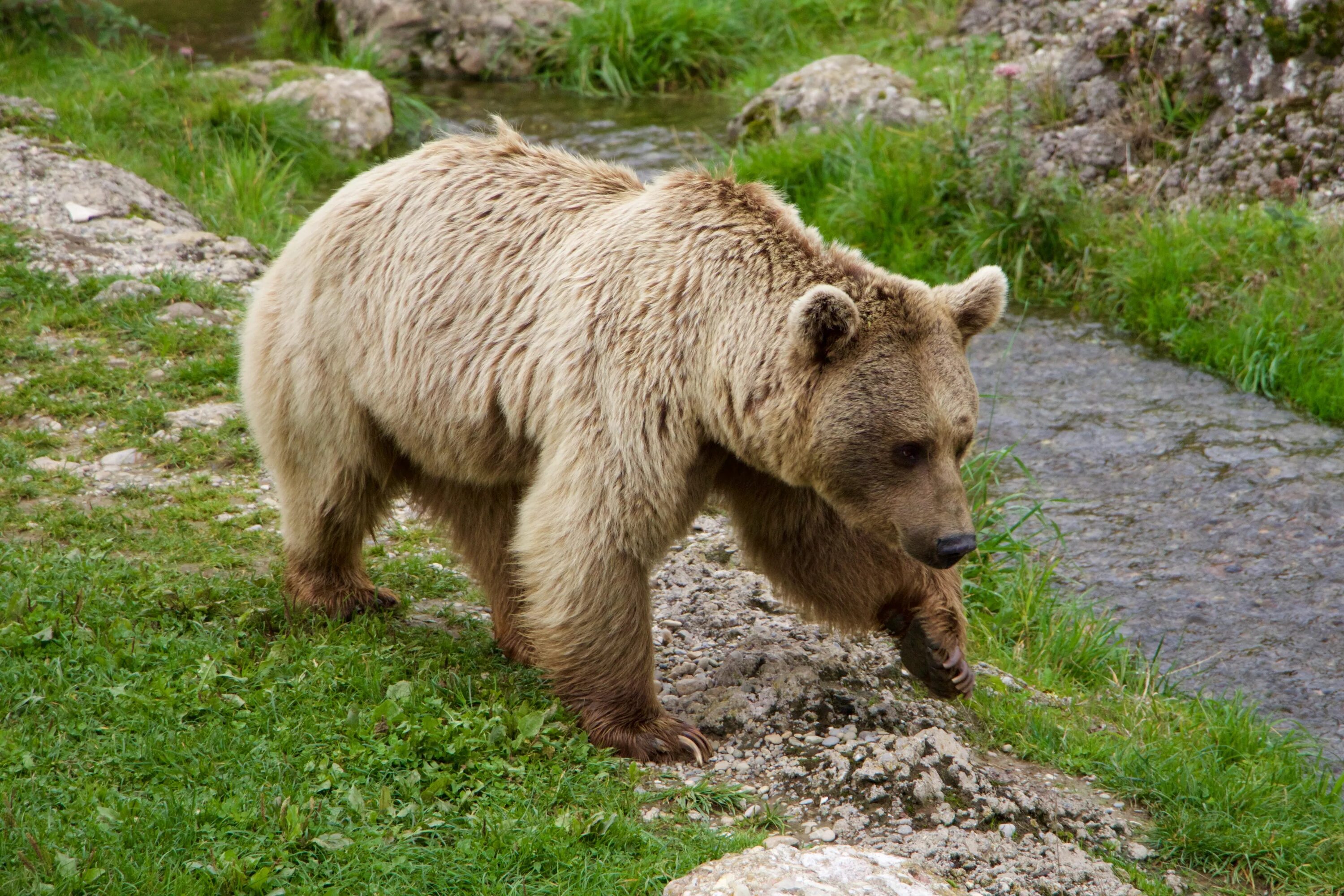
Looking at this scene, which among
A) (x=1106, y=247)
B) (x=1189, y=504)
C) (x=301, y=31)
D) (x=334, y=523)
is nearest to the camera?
(x=334, y=523)

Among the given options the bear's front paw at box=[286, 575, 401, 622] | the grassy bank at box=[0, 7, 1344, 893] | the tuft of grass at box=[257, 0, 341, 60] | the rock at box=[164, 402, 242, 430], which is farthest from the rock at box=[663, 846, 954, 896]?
the tuft of grass at box=[257, 0, 341, 60]

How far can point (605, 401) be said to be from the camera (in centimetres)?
371

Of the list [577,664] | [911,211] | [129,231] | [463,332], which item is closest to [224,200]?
[129,231]

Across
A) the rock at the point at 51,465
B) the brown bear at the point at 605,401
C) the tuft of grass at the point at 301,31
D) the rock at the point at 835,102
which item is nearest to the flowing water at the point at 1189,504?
the brown bear at the point at 605,401

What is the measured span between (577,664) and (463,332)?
1.05 meters

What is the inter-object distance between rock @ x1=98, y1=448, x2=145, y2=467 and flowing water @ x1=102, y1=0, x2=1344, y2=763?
3.85 metres

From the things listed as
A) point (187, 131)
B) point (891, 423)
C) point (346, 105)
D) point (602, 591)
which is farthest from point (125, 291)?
point (891, 423)

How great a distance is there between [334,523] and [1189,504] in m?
3.88

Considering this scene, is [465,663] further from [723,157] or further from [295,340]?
[723,157]

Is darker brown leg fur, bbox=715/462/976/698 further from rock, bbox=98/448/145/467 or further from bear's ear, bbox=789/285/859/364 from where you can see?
rock, bbox=98/448/145/467

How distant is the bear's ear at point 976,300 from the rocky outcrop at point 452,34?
8.94 m

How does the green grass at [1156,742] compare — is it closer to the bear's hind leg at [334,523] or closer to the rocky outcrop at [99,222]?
the bear's hind leg at [334,523]

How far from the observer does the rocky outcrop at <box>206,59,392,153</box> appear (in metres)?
9.65

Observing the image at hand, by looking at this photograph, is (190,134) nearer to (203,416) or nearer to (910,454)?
(203,416)
